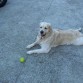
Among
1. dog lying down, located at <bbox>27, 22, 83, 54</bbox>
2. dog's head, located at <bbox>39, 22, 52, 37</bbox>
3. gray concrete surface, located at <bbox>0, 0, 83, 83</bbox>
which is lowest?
gray concrete surface, located at <bbox>0, 0, 83, 83</bbox>

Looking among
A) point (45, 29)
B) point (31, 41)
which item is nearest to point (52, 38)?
point (45, 29)

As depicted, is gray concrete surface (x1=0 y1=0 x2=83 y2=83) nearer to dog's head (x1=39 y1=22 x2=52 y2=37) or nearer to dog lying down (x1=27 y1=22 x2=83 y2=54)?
dog lying down (x1=27 y1=22 x2=83 y2=54)

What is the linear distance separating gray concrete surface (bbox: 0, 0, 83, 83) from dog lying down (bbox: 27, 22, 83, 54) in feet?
0.41

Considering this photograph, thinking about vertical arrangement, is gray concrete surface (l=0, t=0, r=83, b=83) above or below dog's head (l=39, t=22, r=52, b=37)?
below

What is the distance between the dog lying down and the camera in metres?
4.48

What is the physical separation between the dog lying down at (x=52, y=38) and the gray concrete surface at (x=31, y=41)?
126 mm

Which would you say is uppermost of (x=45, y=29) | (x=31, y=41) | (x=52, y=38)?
(x=45, y=29)

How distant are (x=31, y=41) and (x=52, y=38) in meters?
0.61

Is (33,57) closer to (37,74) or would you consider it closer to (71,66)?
(37,74)

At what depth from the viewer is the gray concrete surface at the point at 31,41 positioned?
13.0 feet

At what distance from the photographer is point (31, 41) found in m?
4.95

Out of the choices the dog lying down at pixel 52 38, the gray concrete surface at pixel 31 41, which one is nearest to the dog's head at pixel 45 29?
the dog lying down at pixel 52 38

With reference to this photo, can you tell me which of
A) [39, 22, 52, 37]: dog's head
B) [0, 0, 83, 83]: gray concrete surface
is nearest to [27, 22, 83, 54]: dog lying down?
[39, 22, 52, 37]: dog's head

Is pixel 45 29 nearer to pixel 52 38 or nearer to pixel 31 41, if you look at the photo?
pixel 52 38
